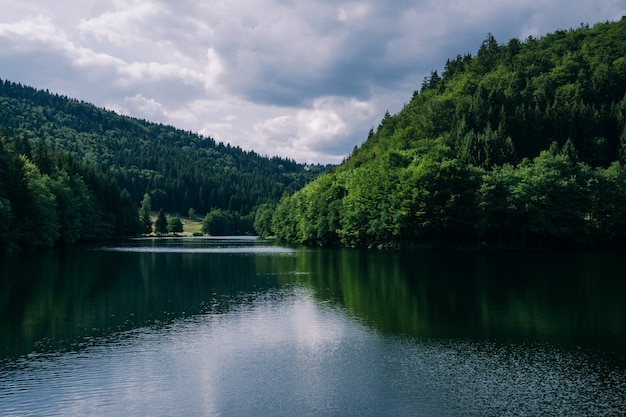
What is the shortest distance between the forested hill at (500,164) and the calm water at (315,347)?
5805 cm

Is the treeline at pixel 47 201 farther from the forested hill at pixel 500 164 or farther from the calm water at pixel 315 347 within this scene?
the forested hill at pixel 500 164

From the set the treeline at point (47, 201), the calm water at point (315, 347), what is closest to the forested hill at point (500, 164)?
the calm water at point (315, 347)

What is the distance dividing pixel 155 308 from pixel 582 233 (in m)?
99.6

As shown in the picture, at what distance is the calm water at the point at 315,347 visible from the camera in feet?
68.2

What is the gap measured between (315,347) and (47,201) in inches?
3917

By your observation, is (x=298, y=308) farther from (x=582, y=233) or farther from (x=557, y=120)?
(x=557, y=120)

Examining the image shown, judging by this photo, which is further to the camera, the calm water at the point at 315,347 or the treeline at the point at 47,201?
the treeline at the point at 47,201

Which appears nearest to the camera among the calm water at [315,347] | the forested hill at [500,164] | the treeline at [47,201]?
the calm water at [315,347]

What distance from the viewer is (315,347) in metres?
29.3

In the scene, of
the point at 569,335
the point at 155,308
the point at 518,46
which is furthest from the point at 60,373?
the point at 518,46

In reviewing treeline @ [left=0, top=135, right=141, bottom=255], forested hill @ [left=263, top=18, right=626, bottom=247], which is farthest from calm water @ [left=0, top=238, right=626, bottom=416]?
forested hill @ [left=263, top=18, right=626, bottom=247]

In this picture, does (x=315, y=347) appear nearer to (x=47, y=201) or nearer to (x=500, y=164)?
(x=47, y=201)

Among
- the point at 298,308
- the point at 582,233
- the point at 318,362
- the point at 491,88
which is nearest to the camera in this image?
the point at 318,362

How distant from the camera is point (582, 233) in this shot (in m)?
112
